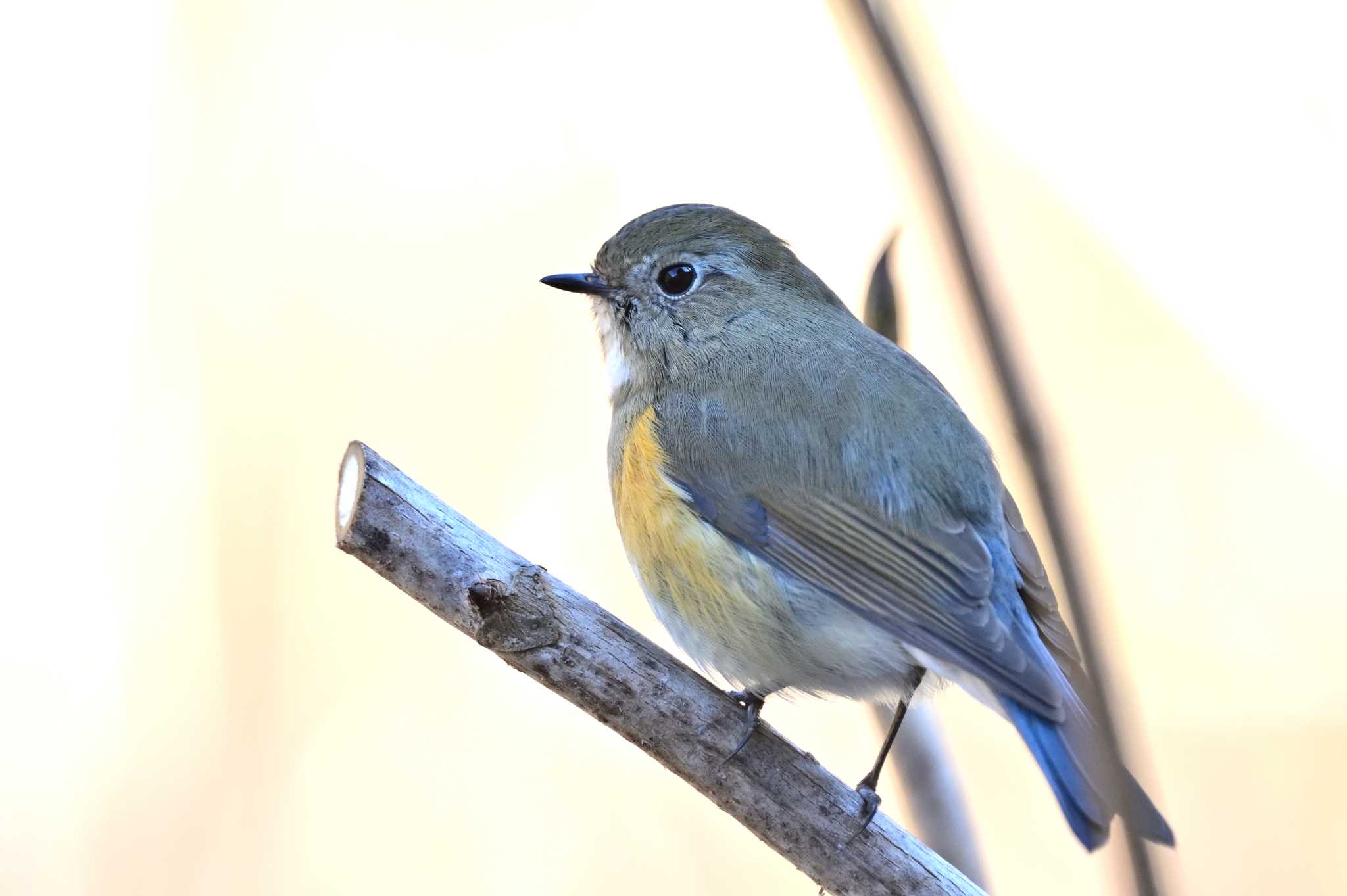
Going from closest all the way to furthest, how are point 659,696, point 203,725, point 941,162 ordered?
point 941,162
point 659,696
point 203,725

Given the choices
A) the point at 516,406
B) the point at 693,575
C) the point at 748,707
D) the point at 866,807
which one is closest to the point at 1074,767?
the point at 866,807

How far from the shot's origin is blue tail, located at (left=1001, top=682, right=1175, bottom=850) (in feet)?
5.05

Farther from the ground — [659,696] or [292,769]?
[659,696]

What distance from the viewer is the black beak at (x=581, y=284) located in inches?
102

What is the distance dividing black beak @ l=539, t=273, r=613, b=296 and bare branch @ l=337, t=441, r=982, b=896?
929 mm

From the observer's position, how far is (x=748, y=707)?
1.88 metres

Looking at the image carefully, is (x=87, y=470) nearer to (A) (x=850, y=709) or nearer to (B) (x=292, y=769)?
(B) (x=292, y=769)

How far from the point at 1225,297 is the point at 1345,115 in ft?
1.70

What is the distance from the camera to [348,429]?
3.62 m

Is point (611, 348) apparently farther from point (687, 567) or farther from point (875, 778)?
point (875, 778)

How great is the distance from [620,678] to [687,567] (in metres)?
0.39

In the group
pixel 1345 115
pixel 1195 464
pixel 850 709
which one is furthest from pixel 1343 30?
pixel 850 709

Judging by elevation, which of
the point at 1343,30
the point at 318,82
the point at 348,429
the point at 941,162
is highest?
the point at 1343,30

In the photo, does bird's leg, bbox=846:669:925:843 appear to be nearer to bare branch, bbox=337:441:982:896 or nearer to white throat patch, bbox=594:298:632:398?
bare branch, bbox=337:441:982:896
